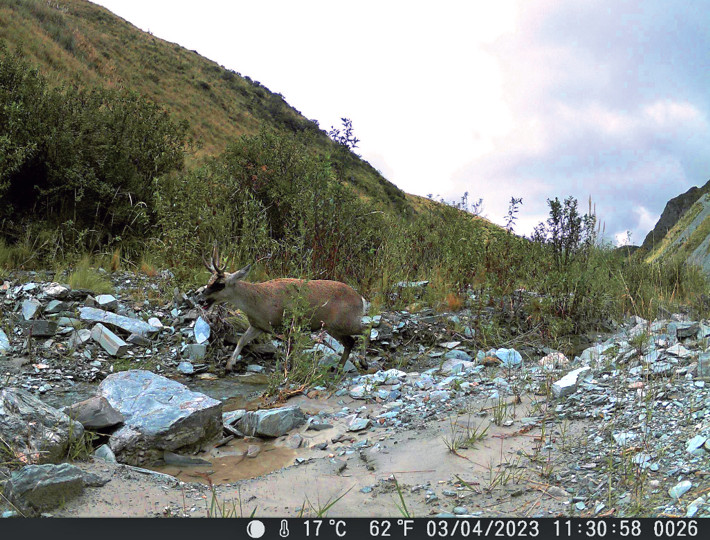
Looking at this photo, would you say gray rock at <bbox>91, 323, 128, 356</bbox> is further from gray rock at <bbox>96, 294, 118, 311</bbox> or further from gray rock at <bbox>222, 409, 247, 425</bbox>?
gray rock at <bbox>222, 409, 247, 425</bbox>

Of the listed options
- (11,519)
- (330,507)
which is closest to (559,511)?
(330,507)

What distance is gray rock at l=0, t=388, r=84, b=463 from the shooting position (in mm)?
3732

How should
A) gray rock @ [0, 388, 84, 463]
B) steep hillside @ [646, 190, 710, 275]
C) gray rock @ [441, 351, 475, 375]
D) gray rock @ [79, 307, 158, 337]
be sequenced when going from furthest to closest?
steep hillside @ [646, 190, 710, 275] < gray rock @ [79, 307, 158, 337] < gray rock @ [441, 351, 475, 375] < gray rock @ [0, 388, 84, 463]

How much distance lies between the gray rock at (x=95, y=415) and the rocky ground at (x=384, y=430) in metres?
0.03

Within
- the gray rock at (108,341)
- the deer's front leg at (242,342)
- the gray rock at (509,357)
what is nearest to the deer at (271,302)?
the deer's front leg at (242,342)

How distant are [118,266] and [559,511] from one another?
30.2 feet

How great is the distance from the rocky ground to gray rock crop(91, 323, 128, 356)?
0.02 metres

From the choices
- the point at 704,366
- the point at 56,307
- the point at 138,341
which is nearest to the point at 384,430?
the point at 704,366

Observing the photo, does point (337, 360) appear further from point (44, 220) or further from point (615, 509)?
point (44, 220)

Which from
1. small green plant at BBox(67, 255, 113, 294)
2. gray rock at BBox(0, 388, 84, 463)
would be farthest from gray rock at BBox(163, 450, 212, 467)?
small green plant at BBox(67, 255, 113, 294)

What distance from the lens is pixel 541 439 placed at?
12.6ft

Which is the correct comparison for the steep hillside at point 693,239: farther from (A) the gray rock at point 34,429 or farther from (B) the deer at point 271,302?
(A) the gray rock at point 34,429

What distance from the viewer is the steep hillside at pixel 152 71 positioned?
29109 millimetres
